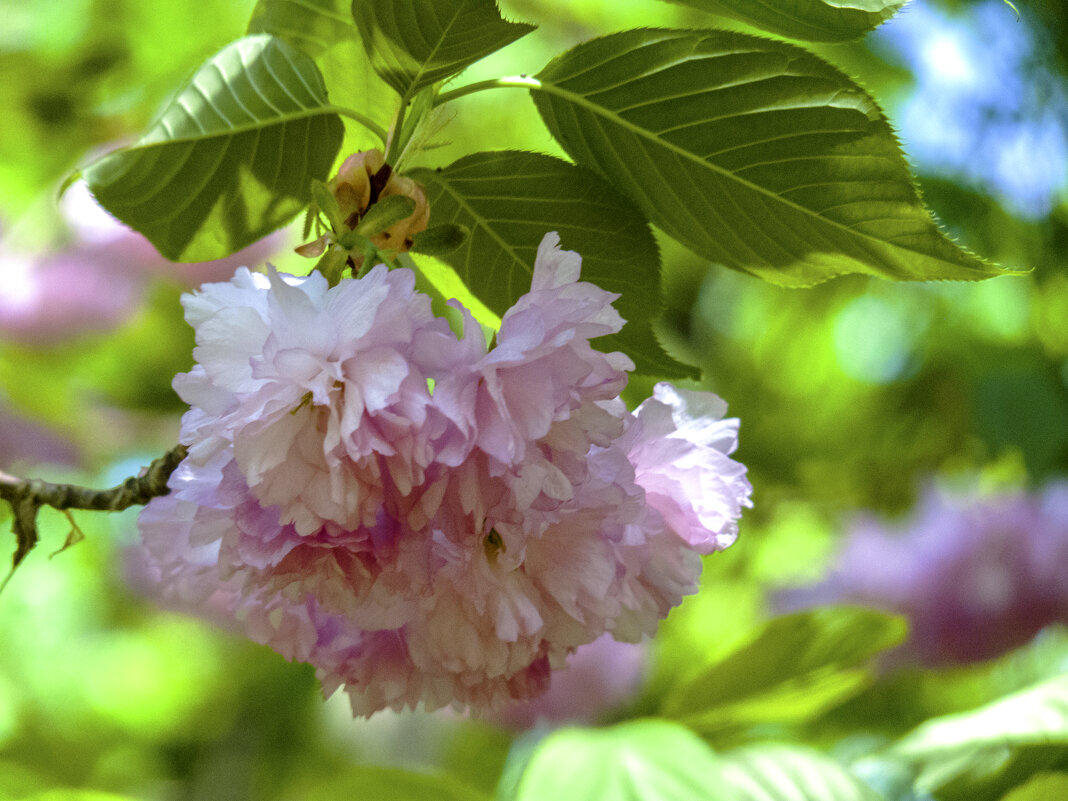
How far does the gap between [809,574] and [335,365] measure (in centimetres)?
116

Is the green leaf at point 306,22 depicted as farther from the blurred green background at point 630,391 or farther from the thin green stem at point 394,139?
the blurred green background at point 630,391

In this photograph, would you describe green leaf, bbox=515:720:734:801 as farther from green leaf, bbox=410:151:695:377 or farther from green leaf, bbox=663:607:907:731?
green leaf, bbox=410:151:695:377

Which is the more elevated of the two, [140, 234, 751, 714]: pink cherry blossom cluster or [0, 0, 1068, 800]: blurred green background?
[140, 234, 751, 714]: pink cherry blossom cluster

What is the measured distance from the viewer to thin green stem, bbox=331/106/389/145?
0.27 meters

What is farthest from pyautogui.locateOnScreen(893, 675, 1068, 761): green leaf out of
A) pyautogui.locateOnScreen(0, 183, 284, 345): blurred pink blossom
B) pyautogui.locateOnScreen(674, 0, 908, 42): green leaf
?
pyautogui.locateOnScreen(0, 183, 284, 345): blurred pink blossom

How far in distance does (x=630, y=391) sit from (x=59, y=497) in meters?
0.59

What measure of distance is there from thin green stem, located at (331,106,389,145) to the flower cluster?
778 millimetres

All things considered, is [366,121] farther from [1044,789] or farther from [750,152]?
[1044,789]

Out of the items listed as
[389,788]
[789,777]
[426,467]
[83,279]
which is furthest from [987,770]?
[83,279]

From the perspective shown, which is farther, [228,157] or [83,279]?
[83,279]

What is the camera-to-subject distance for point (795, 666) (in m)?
0.53

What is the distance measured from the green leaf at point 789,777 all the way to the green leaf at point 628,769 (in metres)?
0.02

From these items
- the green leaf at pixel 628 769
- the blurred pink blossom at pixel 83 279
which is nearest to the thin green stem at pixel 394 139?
the green leaf at pixel 628 769

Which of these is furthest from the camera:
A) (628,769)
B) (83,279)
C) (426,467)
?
(83,279)
